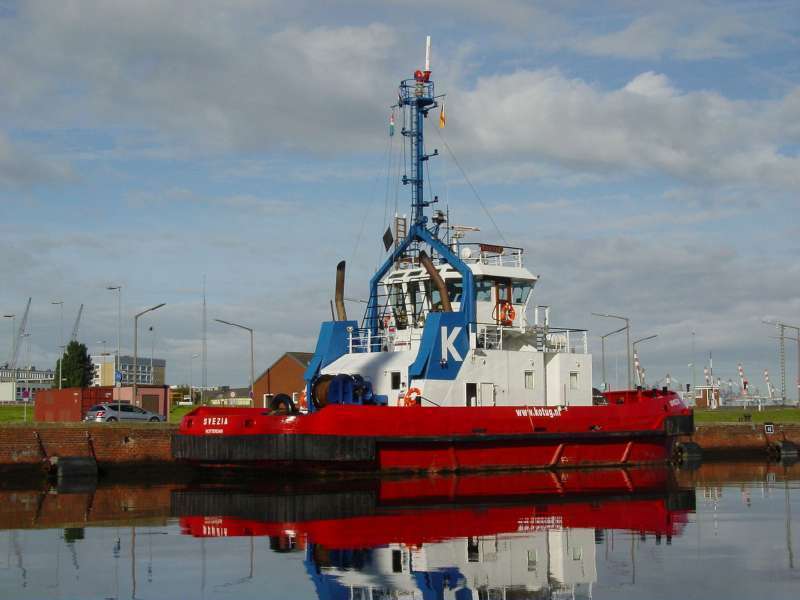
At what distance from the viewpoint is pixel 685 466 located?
34469 millimetres

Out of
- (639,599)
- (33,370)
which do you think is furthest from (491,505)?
(33,370)

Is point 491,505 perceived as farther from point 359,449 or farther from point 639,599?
point 639,599

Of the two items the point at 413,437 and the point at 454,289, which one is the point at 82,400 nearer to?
the point at 454,289

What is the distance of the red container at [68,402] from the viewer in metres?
43.9

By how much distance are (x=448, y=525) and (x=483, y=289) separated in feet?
46.6

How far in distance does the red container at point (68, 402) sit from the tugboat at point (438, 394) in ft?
50.3

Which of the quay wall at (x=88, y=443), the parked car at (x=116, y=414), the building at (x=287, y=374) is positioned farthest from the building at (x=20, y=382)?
the quay wall at (x=88, y=443)

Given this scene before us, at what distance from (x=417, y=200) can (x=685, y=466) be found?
12.9 m

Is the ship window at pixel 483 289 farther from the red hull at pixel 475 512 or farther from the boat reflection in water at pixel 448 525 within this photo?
the red hull at pixel 475 512

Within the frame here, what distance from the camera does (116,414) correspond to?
123 feet

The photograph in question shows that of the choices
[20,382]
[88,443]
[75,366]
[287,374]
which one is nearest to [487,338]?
[88,443]

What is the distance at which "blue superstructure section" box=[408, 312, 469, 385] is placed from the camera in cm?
2734

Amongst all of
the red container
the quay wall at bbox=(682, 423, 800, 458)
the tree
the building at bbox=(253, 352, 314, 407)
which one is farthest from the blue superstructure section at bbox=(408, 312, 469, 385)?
the tree

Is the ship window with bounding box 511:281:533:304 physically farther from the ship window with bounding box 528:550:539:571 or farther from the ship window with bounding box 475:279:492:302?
the ship window with bounding box 528:550:539:571
